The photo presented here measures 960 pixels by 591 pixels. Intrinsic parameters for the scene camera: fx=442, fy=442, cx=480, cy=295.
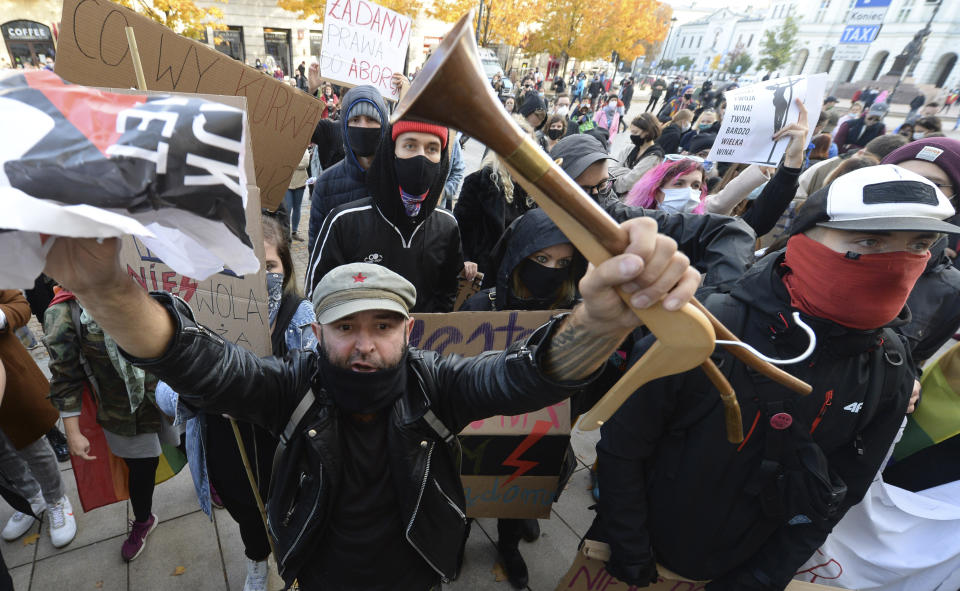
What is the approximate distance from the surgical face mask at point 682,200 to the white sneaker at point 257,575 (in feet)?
11.3

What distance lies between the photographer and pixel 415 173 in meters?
2.62

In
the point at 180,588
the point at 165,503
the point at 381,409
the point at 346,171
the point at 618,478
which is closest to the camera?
the point at 381,409

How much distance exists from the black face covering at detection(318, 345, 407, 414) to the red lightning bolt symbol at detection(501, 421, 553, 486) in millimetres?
971

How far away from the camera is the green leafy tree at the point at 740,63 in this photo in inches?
2219

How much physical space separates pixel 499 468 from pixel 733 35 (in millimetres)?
91784

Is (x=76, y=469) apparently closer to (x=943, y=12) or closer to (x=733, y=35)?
(x=943, y=12)

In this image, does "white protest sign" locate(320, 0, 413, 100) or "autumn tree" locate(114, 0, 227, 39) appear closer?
"white protest sign" locate(320, 0, 413, 100)

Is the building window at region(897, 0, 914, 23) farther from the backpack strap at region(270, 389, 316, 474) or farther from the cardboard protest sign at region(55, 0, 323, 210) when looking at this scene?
the backpack strap at region(270, 389, 316, 474)

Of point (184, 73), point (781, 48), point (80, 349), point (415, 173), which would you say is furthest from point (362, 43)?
point (781, 48)

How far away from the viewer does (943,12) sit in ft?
140

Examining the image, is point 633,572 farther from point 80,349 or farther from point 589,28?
point 589,28

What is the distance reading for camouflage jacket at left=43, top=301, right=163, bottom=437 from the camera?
1845 mm

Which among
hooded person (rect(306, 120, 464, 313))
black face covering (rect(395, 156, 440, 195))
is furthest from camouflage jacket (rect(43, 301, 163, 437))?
black face covering (rect(395, 156, 440, 195))

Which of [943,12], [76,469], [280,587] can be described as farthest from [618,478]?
[943,12]
